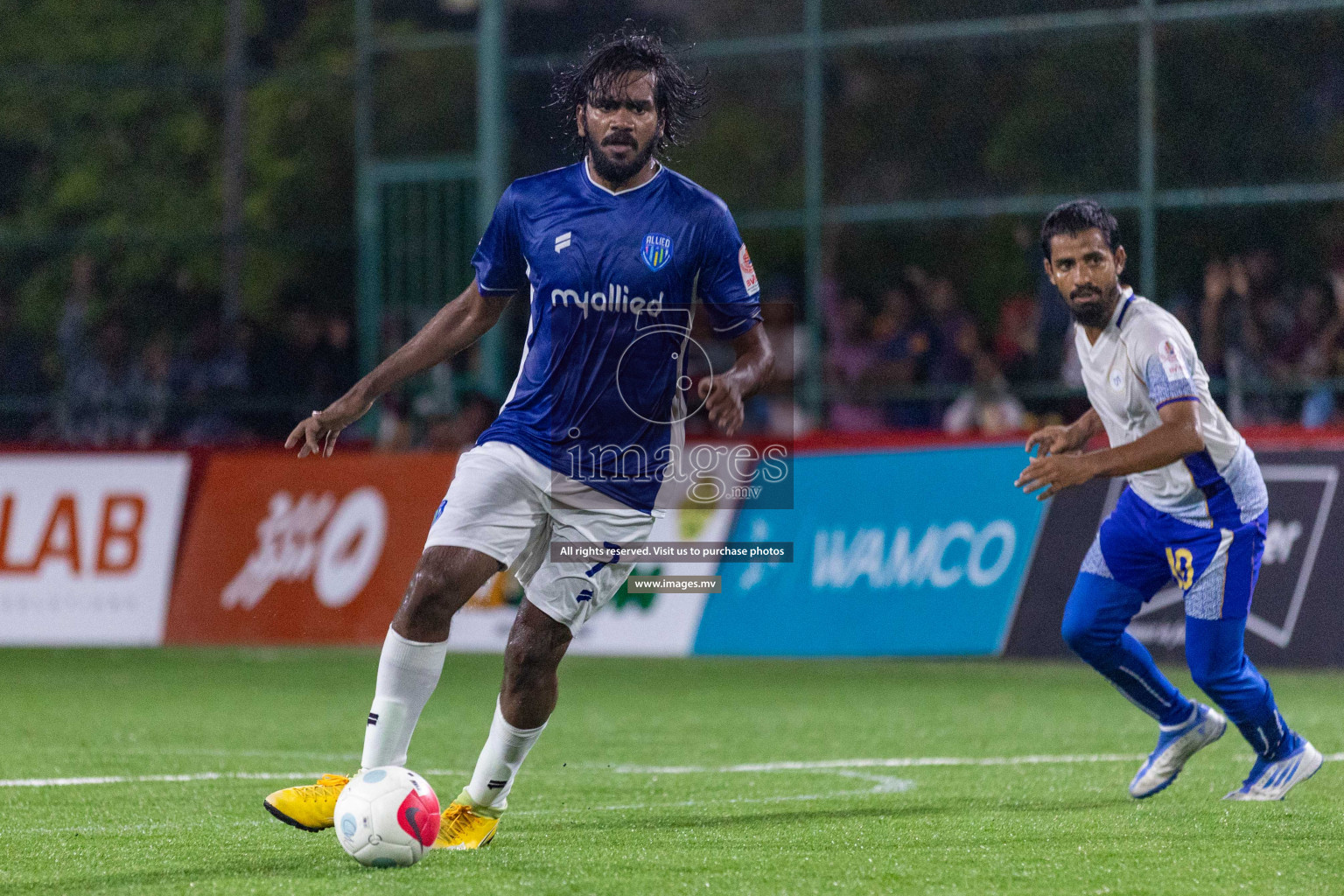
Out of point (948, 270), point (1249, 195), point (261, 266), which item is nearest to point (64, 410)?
point (948, 270)

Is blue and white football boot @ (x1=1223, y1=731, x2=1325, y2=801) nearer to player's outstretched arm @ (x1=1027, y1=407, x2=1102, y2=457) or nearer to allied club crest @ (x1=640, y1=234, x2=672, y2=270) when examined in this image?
player's outstretched arm @ (x1=1027, y1=407, x2=1102, y2=457)

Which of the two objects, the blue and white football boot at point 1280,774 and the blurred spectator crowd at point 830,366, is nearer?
the blue and white football boot at point 1280,774

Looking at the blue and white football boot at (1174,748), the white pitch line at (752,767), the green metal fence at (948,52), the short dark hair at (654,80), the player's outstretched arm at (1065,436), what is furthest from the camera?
the green metal fence at (948,52)

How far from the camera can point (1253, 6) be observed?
14.9m

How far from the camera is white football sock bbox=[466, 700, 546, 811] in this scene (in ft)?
20.7

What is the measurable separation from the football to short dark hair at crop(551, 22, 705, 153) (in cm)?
219

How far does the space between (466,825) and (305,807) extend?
0.56 m

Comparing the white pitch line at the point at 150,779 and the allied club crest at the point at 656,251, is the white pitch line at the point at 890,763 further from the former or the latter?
the allied club crest at the point at 656,251

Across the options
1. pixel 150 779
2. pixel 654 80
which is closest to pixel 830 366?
pixel 150 779

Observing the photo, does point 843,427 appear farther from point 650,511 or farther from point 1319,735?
point 650,511

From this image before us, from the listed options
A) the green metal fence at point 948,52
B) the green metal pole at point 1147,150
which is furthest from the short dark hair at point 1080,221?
the green metal pole at point 1147,150

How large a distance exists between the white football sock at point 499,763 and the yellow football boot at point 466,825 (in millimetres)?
24

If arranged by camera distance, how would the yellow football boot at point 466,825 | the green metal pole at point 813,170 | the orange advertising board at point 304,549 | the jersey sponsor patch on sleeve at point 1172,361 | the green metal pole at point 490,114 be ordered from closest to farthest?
1. the yellow football boot at point 466,825
2. the jersey sponsor patch on sleeve at point 1172,361
3. the orange advertising board at point 304,549
4. the green metal pole at point 813,170
5. the green metal pole at point 490,114

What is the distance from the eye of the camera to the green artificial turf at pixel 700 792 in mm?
5609
